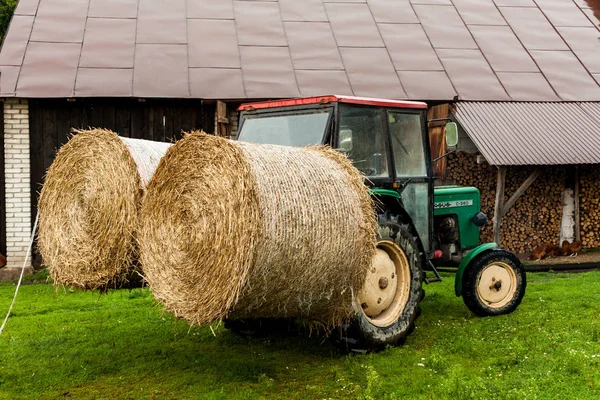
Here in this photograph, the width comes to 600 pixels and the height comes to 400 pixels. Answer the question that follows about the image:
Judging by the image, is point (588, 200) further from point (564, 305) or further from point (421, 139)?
point (421, 139)

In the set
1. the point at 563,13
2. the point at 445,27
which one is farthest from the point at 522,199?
the point at 563,13

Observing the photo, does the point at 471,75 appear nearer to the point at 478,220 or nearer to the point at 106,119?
the point at 478,220

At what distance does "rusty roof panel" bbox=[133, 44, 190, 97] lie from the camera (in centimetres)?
1136

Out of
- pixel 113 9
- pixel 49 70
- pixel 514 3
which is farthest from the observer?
pixel 514 3

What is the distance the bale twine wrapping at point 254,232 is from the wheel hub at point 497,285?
2.58 metres

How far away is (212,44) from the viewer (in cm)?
Answer: 1269

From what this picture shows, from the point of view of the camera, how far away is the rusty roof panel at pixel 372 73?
12.2 m

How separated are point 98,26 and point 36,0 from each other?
5.19 ft

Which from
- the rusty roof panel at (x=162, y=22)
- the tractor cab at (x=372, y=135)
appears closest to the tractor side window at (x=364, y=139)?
the tractor cab at (x=372, y=135)

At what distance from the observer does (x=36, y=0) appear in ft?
43.6

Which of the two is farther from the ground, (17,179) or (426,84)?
(426,84)

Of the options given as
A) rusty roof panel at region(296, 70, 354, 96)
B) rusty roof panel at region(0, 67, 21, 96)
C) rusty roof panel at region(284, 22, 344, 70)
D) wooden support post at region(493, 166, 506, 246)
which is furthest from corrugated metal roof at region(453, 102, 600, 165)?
rusty roof panel at region(0, 67, 21, 96)

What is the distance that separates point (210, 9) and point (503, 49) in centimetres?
594

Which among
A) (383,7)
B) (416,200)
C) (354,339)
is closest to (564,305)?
(416,200)
